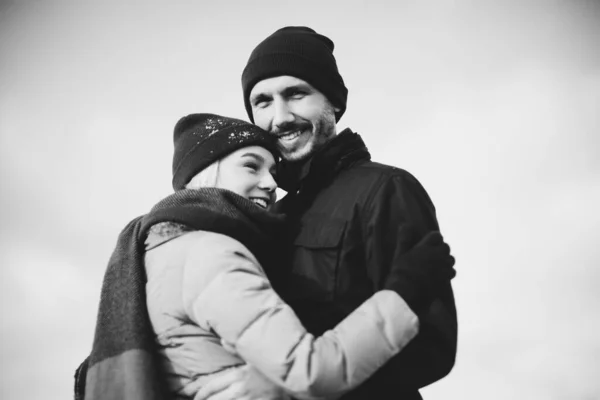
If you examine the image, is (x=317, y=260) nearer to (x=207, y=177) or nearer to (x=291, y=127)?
(x=207, y=177)

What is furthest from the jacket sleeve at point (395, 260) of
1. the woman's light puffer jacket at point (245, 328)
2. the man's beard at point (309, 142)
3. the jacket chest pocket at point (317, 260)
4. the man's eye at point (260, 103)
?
the man's eye at point (260, 103)

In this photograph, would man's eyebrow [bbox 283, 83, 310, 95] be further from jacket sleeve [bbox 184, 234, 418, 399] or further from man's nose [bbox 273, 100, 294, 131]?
jacket sleeve [bbox 184, 234, 418, 399]

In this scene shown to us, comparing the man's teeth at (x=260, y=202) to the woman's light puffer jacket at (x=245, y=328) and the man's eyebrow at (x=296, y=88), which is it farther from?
the man's eyebrow at (x=296, y=88)

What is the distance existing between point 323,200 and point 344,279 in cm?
49

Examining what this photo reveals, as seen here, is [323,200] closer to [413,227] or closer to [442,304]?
[413,227]

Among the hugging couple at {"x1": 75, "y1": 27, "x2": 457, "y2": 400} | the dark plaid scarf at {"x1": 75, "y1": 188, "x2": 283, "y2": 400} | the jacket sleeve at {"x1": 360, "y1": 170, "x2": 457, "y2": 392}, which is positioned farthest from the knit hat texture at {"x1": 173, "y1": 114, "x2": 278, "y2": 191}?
the jacket sleeve at {"x1": 360, "y1": 170, "x2": 457, "y2": 392}

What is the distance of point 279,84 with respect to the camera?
3.20 metres

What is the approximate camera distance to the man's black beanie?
3.21 metres

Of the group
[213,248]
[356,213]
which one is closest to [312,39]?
[356,213]

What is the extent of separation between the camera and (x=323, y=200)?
9.37 feet

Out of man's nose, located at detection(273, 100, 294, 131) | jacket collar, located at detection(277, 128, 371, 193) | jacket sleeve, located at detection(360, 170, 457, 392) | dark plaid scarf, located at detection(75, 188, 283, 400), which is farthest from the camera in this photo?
man's nose, located at detection(273, 100, 294, 131)

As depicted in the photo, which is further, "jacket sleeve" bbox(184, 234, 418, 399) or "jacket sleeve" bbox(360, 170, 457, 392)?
"jacket sleeve" bbox(360, 170, 457, 392)

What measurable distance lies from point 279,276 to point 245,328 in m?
0.61

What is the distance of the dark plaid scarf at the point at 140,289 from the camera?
2.18 meters
